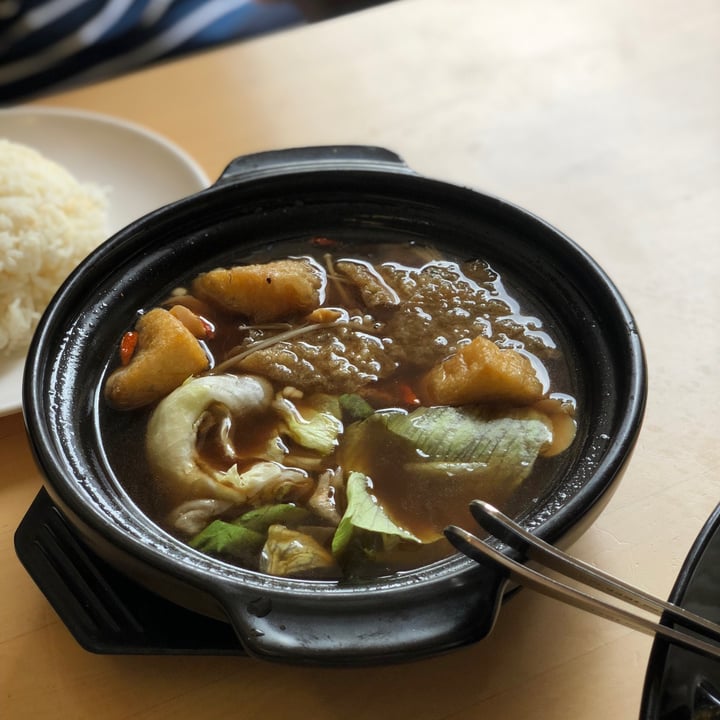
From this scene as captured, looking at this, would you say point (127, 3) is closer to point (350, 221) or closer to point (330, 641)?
point (350, 221)

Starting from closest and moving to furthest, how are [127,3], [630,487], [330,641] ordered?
[330,641], [630,487], [127,3]

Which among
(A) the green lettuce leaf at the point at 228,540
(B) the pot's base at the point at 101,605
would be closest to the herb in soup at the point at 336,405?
(A) the green lettuce leaf at the point at 228,540

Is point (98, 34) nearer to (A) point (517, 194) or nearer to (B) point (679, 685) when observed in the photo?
(A) point (517, 194)

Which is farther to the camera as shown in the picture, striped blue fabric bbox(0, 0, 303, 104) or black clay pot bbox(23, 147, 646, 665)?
striped blue fabric bbox(0, 0, 303, 104)

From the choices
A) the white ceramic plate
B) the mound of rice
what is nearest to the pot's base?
the mound of rice

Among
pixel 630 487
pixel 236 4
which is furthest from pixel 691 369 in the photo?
pixel 236 4

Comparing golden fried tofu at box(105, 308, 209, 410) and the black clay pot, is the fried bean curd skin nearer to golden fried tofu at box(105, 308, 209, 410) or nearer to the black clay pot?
golden fried tofu at box(105, 308, 209, 410)
